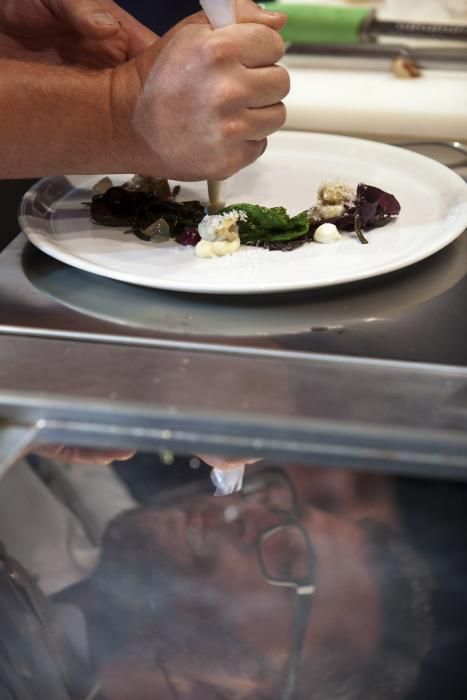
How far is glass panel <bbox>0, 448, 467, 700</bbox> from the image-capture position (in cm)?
68

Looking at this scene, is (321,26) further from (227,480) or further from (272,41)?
(227,480)

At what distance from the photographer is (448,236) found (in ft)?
2.91

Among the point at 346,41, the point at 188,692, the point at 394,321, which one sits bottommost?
the point at 188,692

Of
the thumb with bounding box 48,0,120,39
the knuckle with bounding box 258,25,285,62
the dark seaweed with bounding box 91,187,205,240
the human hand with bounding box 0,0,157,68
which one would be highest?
the knuckle with bounding box 258,25,285,62

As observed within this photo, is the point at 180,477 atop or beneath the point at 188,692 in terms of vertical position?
atop

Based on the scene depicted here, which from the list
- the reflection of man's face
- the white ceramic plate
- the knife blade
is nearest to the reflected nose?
the reflection of man's face

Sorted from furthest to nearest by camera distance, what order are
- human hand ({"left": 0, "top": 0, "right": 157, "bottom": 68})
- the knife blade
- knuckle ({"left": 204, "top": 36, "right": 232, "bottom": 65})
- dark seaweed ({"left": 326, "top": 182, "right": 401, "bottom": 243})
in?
1. the knife blade
2. human hand ({"left": 0, "top": 0, "right": 157, "bottom": 68})
3. dark seaweed ({"left": 326, "top": 182, "right": 401, "bottom": 243})
4. knuckle ({"left": 204, "top": 36, "right": 232, "bottom": 65})

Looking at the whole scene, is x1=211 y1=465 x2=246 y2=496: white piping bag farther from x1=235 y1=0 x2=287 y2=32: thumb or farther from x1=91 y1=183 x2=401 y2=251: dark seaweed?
x1=235 y1=0 x2=287 y2=32: thumb

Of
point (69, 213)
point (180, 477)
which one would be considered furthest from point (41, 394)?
point (69, 213)

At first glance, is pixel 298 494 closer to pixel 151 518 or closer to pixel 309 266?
pixel 151 518

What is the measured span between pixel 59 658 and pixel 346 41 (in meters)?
1.60

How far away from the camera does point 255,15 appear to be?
0.91 metres

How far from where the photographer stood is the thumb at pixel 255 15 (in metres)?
0.91

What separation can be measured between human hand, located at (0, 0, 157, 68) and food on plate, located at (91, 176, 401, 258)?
0.24 metres
